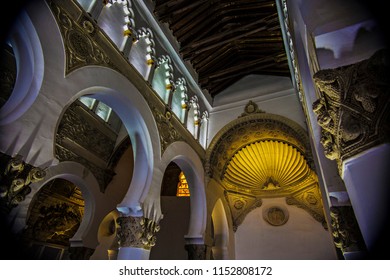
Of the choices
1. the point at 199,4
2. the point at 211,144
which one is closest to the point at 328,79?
the point at 199,4

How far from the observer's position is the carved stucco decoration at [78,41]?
11.4 feet

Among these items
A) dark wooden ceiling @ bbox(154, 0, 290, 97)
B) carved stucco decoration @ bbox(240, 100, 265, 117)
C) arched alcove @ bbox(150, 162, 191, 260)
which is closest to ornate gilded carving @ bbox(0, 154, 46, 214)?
dark wooden ceiling @ bbox(154, 0, 290, 97)

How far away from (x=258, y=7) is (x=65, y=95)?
5.74 metres

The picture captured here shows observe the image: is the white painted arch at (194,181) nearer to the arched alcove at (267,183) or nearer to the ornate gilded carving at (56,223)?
the arched alcove at (267,183)

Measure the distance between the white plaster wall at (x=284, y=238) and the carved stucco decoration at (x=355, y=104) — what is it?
26.5 feet

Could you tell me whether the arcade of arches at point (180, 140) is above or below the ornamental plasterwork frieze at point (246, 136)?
below

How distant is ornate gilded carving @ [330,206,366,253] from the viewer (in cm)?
311

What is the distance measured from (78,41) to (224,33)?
13.9 ft

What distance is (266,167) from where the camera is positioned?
396 inches

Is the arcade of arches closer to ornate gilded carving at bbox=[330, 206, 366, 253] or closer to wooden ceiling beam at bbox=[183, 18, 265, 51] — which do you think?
ornate gilded carving at bbox=[330, 206, 366, 253]

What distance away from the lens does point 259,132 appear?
8367 millimetres

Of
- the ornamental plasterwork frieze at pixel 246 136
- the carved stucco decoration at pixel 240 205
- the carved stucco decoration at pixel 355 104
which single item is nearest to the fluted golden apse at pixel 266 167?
the carved stucco decoration at pixel 240 205

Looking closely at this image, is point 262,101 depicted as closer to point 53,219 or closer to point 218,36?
point 218,36
